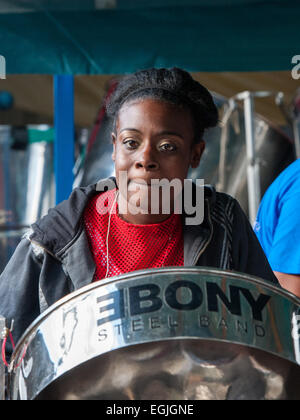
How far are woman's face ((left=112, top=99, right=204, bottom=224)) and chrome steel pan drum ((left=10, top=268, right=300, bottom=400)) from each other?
34 cm

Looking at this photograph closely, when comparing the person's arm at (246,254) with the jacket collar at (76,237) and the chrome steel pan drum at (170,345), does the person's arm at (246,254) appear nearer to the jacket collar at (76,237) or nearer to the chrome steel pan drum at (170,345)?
the jacket collar at (76,237)

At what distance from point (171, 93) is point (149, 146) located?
133 mm

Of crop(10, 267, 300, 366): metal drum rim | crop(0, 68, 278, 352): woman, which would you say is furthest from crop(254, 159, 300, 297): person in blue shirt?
crop(10, 267, 300, 366): metal drum rim

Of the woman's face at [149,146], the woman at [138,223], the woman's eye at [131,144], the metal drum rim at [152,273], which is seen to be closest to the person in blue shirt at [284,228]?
the woman at [138,223]

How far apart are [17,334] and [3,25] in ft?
4.47

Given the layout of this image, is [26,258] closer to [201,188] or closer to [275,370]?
[201,188]

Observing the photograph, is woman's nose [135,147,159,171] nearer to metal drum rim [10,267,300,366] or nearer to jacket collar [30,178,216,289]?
jacket collar [30,178,216,289]

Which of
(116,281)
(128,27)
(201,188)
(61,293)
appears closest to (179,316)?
(116,281)

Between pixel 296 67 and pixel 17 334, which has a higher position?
pixel 296 67

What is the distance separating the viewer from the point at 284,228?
149 centimetres

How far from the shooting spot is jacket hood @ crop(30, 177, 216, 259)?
41.8 inches

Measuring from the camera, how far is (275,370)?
741mm

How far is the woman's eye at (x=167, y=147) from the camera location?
3.54 ft

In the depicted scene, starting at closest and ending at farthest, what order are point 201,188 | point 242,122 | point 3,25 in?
1. point 201,188
2. point 3,25
3. point 242,122
